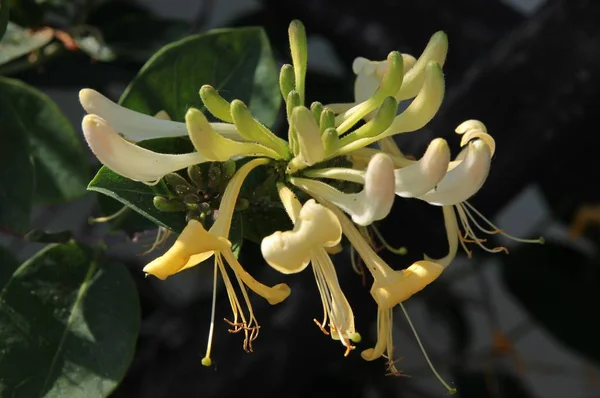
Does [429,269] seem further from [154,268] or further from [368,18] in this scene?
[368,18]

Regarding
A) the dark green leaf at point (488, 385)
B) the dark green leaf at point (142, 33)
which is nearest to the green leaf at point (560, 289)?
the dark green leaf at point (488, 385)

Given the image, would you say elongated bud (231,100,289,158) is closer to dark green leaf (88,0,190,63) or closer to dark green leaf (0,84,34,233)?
dark green leaf (0,84,34,233)

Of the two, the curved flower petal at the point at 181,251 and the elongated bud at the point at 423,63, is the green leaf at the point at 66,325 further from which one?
the elongated bud at the point at 423,63

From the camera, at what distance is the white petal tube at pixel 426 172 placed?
38cm

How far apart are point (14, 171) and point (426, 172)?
36cm

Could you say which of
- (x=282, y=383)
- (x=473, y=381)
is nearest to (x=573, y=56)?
(x=282, y=383)

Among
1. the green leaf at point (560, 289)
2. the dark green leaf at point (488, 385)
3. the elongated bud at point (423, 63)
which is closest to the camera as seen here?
the elongated bud at point (423, 63)

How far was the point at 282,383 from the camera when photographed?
37.8 inches

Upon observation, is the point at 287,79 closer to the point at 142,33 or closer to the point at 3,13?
the point at 3,13

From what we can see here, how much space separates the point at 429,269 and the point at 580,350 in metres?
0.84

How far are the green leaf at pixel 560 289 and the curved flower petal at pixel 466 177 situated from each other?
85 cm

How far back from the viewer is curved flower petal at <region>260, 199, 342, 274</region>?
39 centimetres

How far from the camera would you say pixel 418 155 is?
76cm

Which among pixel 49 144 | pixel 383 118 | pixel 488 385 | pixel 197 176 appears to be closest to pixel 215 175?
pixel 197 176
